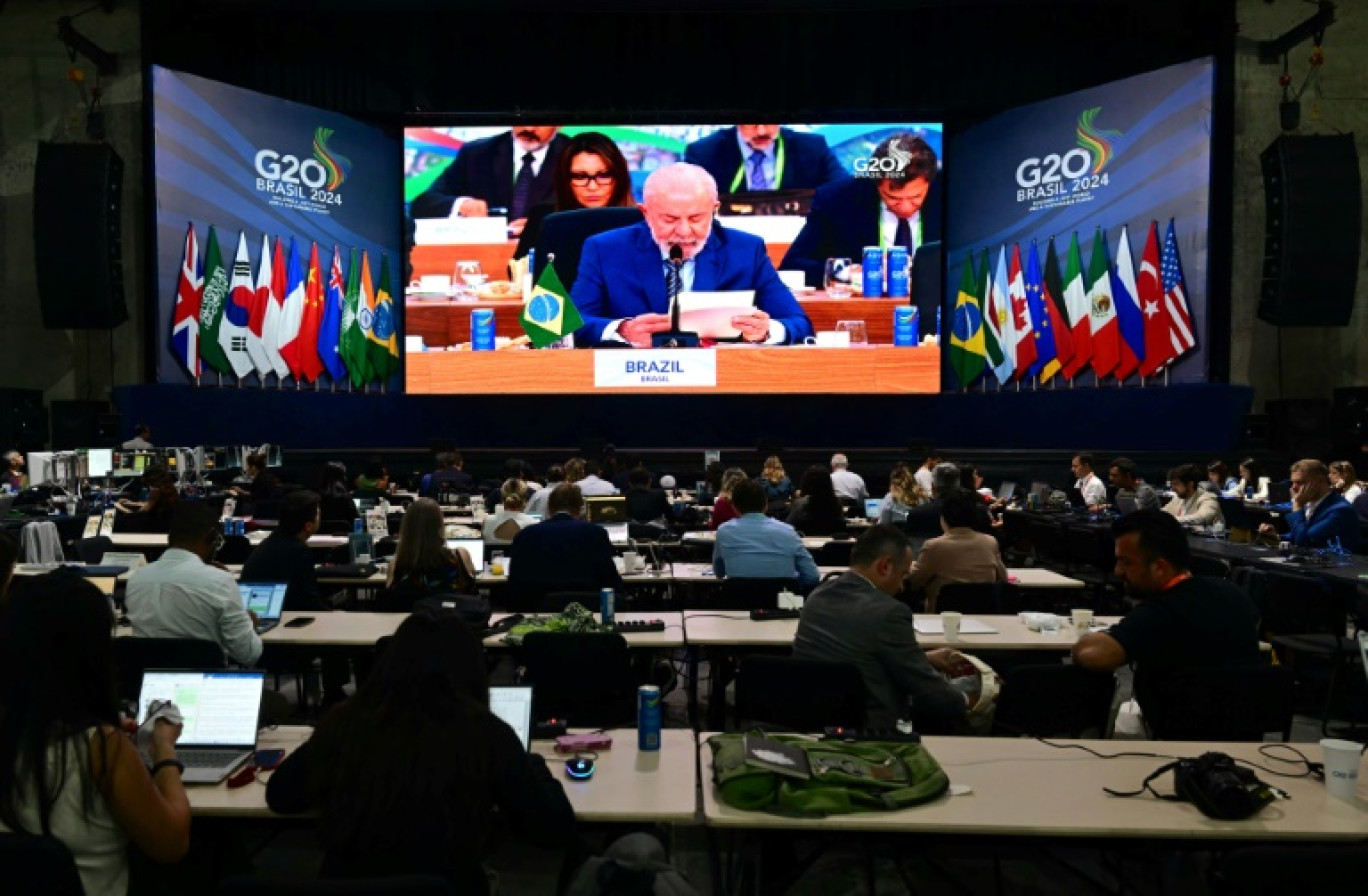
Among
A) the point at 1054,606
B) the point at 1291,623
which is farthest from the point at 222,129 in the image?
the point at 1291,623

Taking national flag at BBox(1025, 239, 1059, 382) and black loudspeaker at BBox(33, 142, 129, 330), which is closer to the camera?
black loudspeaker at BBox(33, 142, 129, 330)

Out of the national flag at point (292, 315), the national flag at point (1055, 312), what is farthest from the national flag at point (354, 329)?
the national flag at point (1055, 312)

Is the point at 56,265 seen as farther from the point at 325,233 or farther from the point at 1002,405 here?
the point at 1002,405

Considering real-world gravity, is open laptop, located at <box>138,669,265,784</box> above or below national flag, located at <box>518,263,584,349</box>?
below

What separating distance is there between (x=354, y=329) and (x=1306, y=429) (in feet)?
42.1

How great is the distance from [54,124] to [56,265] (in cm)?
380

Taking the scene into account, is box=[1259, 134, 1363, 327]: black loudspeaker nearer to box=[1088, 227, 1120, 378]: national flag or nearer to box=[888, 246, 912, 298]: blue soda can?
box=[1088, 227, 1120, 378]: national flag

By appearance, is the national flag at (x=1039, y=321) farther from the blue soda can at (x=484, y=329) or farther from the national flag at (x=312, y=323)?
the national flag at (x=312, y=323)

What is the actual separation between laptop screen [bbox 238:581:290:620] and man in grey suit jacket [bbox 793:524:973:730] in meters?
2.65

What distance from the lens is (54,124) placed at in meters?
14.9

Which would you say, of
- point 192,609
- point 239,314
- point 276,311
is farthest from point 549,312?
point 192,609

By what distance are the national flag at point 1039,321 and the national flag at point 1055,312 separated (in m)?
0.01

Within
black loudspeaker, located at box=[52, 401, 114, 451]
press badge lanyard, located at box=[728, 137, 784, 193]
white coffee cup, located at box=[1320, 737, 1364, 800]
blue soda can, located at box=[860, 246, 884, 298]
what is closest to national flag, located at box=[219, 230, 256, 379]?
black loudspeaker, located at box=[52, 401, 114, 451]

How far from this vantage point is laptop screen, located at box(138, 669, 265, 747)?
315 centimetres
